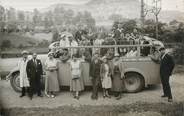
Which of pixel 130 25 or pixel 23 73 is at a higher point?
pixel 130 25

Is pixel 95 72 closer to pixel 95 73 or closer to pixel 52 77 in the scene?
pixel 95 73

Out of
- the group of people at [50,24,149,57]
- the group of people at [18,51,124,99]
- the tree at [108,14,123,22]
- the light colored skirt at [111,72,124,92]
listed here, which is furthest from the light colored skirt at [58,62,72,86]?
the tree at [108,14,123,22]

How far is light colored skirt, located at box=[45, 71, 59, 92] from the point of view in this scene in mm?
6574

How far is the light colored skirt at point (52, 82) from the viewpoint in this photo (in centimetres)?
657

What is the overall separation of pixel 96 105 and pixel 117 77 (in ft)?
1.45

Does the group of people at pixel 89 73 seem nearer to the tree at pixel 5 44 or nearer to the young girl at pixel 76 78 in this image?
the young girl at pixel 76 78

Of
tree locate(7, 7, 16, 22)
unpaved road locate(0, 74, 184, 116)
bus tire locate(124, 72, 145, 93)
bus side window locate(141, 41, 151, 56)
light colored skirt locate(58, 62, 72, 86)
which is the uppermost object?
tree locate(7, 7, 16, 22)

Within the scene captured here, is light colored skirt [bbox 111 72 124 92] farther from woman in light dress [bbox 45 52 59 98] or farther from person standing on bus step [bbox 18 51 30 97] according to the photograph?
Result: person standing on bus step [bbox 18 51 30 97]

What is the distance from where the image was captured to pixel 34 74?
6.73m

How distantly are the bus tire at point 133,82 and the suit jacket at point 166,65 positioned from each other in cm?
28

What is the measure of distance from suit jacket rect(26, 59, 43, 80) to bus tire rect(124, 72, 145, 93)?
110 centimetres

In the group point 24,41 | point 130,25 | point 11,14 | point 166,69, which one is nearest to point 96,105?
point 166,69

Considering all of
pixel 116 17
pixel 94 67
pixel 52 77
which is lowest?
pixel 52 77

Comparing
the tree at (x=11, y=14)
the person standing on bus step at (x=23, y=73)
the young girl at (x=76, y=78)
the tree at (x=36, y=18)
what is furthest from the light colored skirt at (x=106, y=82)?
the tree at (x=11, y=14)
